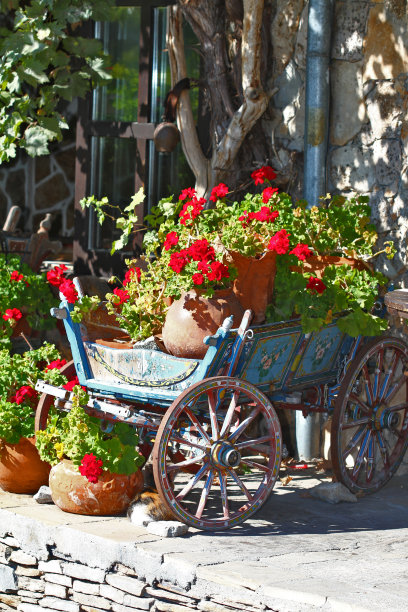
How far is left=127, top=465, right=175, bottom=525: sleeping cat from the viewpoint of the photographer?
5.23 meters

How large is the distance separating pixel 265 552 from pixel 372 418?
5.01 feet

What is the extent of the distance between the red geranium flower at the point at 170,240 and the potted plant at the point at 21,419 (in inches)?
38.3

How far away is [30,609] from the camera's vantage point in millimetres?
5320

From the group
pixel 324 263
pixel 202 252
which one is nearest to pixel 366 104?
pixel 324 263

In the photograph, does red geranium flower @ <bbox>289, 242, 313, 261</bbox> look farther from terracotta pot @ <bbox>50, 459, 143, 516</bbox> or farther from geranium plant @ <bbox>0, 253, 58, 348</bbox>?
geranium plant @ <bbox>0, 253, 58, 348</bbox>

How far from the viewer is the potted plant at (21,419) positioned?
19.2 feet

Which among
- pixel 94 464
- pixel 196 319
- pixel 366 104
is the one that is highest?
pixel 366 104

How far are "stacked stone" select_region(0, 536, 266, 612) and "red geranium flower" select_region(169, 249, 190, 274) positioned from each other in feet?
4.97

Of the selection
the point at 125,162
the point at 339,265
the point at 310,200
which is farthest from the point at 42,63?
the point at 339,265

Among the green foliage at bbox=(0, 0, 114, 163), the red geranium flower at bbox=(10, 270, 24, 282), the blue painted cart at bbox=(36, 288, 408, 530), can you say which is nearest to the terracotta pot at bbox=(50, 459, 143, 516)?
the blue painted cart at bbox=(36, 288, 408, 530)

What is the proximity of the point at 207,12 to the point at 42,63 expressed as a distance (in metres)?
1.29

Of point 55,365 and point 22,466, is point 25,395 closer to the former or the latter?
point 55,365

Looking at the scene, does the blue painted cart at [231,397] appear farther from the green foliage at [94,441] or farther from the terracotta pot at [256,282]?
the terracotta pot at [256,282]

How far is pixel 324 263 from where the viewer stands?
6008mm
